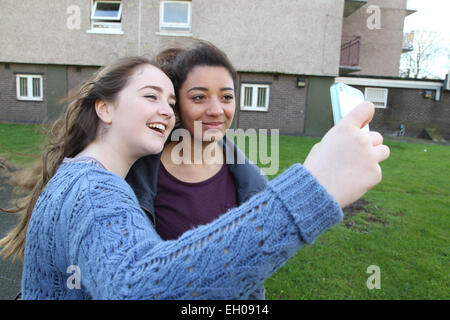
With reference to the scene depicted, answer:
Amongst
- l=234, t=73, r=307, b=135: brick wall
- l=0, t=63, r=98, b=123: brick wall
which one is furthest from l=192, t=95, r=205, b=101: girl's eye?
l=0, t=63, r=98, b=123: brick wall

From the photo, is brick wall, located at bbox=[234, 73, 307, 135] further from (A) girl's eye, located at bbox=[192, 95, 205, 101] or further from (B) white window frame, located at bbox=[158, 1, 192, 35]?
(A) girl's eye, located at bbox=[192, 95, 205, 101]

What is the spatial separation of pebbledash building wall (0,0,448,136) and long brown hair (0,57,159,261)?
1206 cm

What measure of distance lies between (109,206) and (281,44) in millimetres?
13819

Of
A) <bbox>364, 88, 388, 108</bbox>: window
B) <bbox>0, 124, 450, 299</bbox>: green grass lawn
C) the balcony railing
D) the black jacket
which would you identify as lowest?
<bbox>0, 124, 450, 299</bbox>: green grass lawn

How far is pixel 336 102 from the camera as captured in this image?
2.79ft

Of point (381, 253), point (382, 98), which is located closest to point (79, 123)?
point (381, 253)

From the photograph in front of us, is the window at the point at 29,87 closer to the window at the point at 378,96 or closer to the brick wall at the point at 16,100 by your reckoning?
the brick wall at the point at 16,100

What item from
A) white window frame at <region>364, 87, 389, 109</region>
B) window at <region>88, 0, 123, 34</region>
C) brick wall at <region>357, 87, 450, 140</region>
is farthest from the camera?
brick wall at <region>357, 87, 450, 140</region>

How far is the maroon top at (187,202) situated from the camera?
5.11ft

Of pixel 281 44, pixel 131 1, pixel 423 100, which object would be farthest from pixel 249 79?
pixel 423 100

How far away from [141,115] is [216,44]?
12.6m

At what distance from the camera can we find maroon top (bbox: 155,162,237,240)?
1559mm

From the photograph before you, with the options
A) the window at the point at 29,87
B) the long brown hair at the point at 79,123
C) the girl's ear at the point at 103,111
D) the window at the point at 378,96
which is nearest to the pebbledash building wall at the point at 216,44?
the window at the point at 29,87

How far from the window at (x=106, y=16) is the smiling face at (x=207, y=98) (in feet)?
42.9
